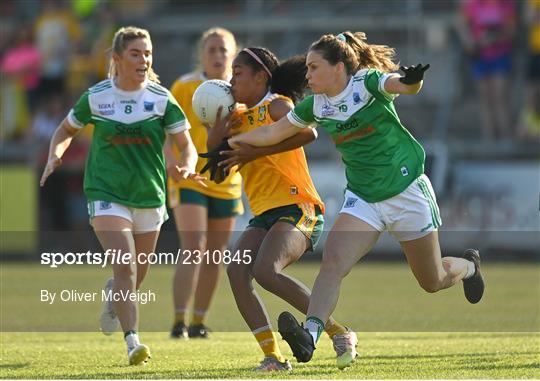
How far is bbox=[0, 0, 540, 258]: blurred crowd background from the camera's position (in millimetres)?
20500

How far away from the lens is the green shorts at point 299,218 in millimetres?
8363

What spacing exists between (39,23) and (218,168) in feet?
55.4

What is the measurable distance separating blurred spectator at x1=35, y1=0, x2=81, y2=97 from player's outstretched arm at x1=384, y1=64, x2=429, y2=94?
1708 centimetres

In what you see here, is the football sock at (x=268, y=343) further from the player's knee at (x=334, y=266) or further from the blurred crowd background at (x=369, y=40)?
the blurred crowd background at (x=369, y=40)

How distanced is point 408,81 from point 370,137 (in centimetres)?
62

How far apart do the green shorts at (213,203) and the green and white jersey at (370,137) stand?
3.15 meters

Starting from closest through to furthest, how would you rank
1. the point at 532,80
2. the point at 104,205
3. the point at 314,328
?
the point at 314,328 < the point at 104,205 < the point at 532,80

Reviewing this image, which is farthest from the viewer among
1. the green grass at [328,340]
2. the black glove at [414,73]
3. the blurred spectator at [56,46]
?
the blurred spectator at [56,46]

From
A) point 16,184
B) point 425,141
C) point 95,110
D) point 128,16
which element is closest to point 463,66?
point 425,141

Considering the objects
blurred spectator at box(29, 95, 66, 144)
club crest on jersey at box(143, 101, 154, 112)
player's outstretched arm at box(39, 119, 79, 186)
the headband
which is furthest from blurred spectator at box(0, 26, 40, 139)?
the headband

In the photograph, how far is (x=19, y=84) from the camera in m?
24.5

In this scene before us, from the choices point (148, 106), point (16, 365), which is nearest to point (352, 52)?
point (148, 106)

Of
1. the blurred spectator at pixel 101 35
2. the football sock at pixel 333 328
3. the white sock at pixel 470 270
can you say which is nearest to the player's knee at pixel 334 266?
the football sock at pixel 333 328

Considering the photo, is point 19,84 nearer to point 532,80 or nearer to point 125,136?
point 532,80
